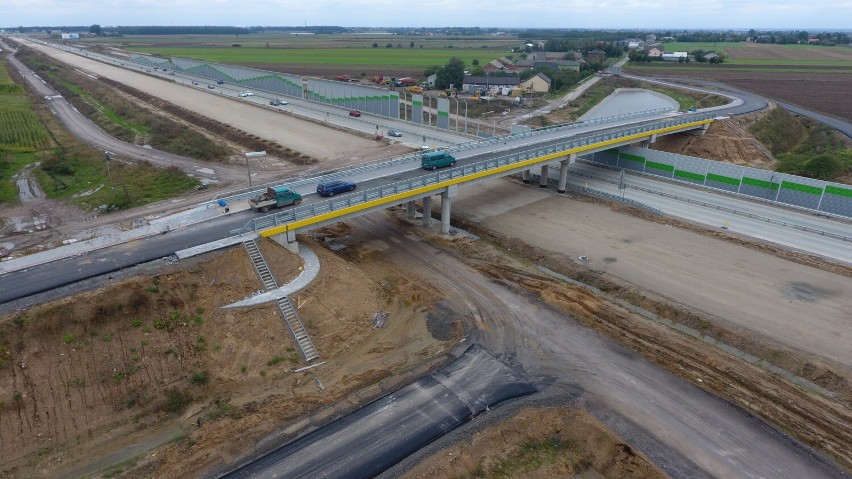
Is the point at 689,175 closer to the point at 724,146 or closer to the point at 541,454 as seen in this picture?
the point at 724,146

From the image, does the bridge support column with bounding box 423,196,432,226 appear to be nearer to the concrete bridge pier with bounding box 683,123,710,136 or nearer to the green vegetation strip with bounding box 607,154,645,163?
the green vegetation strip with bounding box 607,154,645,163

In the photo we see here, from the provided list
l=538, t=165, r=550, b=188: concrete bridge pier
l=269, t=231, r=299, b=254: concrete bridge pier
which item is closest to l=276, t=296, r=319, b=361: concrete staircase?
l=269, t=231, r=299, b=254: concrete bridge pier

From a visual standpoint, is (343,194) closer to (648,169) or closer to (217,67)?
(648,169)

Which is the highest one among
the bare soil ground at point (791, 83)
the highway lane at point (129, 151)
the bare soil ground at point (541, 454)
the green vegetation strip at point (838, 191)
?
the bare soil ground at point (791, 83)

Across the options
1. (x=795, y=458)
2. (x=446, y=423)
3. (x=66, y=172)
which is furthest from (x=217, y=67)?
(x=795, y=458)

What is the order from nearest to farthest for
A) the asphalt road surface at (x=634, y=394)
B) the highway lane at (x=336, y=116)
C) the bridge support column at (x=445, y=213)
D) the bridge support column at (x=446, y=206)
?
the asphalt road surface at (x=634, y=394) → the bridge support column at (x=446, y=206) → the bridge support column at (x=445, y=213) → the highway lane at (x=336, y=116)

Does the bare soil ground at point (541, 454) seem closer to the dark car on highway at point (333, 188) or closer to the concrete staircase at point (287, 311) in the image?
the concrete staircase at point (287, 311)

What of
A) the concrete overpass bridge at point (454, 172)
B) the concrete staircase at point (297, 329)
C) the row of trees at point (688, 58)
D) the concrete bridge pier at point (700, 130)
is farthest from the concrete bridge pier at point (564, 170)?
the row of trees at point (688, 58)
